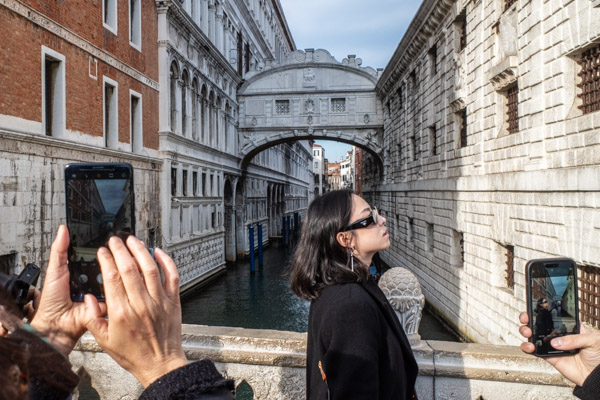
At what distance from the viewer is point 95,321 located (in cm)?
109

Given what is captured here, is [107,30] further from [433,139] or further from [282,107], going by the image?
[282,107]

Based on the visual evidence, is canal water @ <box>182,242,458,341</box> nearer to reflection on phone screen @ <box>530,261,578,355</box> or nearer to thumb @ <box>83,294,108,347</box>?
reflection on phone screen @ <box>530,261,578,355</box>

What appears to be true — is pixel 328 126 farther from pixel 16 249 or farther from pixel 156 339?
pixel 156 339

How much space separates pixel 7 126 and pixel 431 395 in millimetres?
7865

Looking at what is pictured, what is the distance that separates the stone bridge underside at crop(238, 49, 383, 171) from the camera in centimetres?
2275

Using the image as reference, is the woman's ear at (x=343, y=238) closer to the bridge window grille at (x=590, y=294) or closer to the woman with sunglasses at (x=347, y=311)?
the woman with sunglasses at (x=347, y=311)

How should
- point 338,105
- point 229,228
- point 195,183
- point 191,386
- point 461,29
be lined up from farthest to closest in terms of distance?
point 229,228 → point 338,105 → point 195,183 → point 461,29 → point 191,386

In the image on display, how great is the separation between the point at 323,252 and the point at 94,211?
1.19 metres

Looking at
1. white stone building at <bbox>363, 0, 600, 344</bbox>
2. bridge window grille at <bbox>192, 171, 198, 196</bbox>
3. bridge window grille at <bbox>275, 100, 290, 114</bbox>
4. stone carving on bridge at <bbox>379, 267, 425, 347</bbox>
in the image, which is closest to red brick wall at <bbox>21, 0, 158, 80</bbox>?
bridge window grille at <bbox>192, 171, 198, 196</bbox>

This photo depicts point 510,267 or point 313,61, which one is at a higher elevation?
point 313,61

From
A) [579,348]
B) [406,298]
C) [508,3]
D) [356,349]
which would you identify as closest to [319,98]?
[508,3]

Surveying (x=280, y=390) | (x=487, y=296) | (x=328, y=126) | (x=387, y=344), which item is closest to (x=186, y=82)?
(x=328, y=126)

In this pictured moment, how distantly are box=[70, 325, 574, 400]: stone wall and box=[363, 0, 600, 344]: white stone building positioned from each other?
369cm

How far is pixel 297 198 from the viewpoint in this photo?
5356cm
